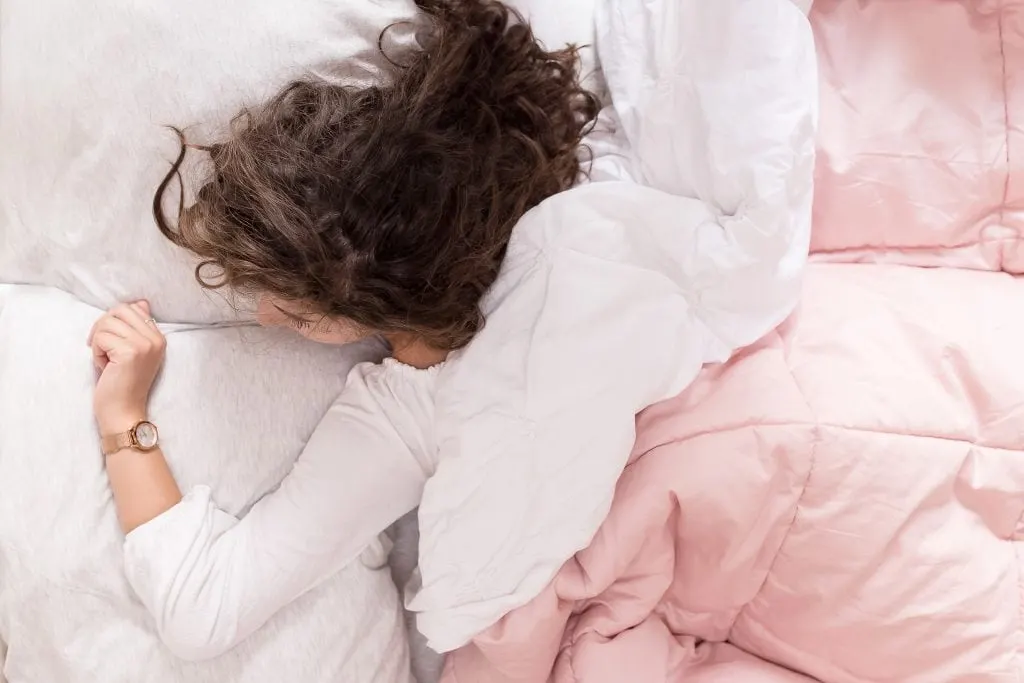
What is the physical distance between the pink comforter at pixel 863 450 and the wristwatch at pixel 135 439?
39 cm

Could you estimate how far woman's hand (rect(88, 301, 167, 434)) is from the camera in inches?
32.1

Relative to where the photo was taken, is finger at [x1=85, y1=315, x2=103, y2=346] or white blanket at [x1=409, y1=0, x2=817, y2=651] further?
finger at [x1=85, y1=315, x2=103, y2=346]

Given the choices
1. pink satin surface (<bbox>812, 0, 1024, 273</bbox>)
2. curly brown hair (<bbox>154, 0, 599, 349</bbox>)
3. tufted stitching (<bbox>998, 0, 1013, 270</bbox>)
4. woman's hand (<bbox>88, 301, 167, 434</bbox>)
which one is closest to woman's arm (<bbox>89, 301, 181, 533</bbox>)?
woman's hand (<bbox>88, 301, 167, 434</bbox>)

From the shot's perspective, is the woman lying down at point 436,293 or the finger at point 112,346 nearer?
the woman lying down at point 436,293

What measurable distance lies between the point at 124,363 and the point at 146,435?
0.25 ft

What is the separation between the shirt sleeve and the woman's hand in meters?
0.11

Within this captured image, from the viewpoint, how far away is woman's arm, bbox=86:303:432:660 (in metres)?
0.79

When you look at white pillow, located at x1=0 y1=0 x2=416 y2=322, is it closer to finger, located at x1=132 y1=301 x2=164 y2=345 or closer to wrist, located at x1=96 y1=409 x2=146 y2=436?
finger, located at x1=132 y1=301 x2=164 y2=345

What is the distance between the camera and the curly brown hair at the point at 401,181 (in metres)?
0.69

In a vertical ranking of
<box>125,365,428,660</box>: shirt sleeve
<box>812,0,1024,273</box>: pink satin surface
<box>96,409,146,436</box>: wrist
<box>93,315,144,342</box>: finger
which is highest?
<box>812,0,1024,273</box>: pink satin surface

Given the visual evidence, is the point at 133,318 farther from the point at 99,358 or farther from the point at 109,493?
the point at 109,493

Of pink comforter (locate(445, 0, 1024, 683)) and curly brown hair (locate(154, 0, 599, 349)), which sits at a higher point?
curly brown hair (locate(154, 0, 599, 349))

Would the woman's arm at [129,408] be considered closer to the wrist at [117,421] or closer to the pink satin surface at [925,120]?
the wrist at [117,421]

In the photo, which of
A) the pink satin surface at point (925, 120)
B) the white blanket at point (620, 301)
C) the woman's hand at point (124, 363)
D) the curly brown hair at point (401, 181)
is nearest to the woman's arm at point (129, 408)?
the woman's hand at point (124, 363)
